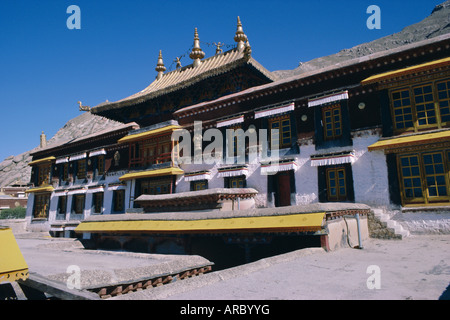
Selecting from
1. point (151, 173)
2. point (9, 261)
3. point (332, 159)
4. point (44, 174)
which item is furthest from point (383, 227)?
point (44, 174)

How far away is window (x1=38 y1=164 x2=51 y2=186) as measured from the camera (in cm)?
2856

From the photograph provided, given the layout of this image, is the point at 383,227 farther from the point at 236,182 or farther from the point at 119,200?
the point at 119,200

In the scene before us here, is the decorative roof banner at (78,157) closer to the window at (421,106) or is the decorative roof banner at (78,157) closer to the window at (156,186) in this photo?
the window at (156,186)

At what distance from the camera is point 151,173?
1950cm

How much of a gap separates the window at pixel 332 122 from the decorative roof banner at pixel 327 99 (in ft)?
1.72

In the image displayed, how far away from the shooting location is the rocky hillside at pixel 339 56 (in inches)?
2953

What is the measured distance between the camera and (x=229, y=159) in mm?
16828

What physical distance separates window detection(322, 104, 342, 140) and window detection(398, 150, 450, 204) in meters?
2.90

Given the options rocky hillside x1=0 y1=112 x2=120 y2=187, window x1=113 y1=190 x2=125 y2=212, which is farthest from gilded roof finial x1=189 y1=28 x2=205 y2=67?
rocky hillside x1=0 y1=112 x2=120 y2=187

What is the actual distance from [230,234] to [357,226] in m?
4.66

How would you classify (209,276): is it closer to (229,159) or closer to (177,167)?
(229,159)

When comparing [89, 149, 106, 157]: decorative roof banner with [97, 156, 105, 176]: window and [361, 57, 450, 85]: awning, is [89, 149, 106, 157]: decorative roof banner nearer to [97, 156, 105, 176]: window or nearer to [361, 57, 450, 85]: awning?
[97, 156, 105, 176]: window
